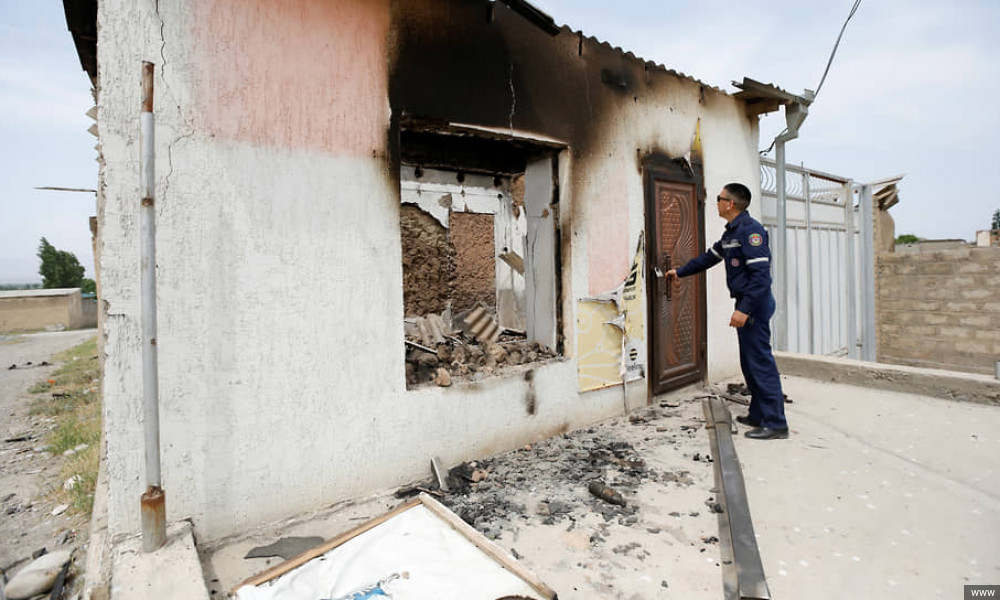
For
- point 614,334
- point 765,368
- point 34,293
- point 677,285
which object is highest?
point 34,293

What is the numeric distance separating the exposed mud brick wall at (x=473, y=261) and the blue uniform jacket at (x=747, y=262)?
484cm

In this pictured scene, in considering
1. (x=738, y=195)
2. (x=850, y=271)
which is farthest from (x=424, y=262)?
(x=850, y=271)

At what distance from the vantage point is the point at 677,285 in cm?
530

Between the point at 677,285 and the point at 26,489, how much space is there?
6.04 meters

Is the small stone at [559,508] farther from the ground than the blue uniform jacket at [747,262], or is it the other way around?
the blue uniform jacket at [747,262]

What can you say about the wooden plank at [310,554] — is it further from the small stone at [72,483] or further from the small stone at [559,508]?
the small stone at [72,483]

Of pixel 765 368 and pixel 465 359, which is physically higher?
pixel 465 359

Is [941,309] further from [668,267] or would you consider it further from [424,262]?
[424,262]

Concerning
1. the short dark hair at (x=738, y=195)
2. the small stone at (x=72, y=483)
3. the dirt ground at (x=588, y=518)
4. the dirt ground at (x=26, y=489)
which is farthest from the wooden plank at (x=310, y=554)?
the short dark hair at (x=738, y=195)

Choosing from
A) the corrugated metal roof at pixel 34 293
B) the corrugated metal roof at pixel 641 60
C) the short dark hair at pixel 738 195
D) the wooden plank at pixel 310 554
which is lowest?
the wooden plank at pixel 310 554

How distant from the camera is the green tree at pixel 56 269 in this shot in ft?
112

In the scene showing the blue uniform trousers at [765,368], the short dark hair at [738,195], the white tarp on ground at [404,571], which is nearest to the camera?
the white tarp on ground at [404,571]

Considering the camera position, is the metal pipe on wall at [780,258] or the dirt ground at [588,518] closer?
the dirt ground at [588,518]

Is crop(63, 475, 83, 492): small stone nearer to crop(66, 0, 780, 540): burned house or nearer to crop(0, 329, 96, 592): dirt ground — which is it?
crop(0, 329, 96, 592): dirt ground
